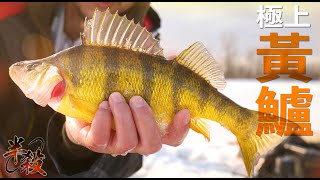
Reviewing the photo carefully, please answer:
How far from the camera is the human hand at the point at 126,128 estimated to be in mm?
946

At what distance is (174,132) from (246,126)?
187mm

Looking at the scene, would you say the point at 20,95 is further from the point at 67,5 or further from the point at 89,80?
the point at 89,80

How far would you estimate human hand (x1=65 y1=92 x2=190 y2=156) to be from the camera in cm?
95

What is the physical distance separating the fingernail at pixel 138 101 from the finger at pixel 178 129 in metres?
0.09

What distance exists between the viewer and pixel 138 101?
3.09 feet

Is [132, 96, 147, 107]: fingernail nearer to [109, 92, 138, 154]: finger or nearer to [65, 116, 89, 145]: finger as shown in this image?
[109, 92, 138, 154]: finger

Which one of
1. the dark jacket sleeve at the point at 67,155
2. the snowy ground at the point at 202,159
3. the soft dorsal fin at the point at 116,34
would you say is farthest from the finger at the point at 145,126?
the snowy ground at the point at 202,159

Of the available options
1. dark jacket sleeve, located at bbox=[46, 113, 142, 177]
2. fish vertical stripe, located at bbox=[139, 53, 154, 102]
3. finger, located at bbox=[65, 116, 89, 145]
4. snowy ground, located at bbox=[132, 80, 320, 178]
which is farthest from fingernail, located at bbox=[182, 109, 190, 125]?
snowy ground, located at bbox=[132, 80, 320, 178]

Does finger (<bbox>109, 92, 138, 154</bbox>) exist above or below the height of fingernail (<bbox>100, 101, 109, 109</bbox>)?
below

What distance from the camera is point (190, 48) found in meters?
0.99

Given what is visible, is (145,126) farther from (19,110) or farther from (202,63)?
(19,110)

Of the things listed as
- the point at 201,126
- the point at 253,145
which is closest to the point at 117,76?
the point at 201,126

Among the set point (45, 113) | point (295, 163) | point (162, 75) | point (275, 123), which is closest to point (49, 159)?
point (45, 113)

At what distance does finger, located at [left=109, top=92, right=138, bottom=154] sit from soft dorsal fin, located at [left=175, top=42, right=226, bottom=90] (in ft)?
0.57
